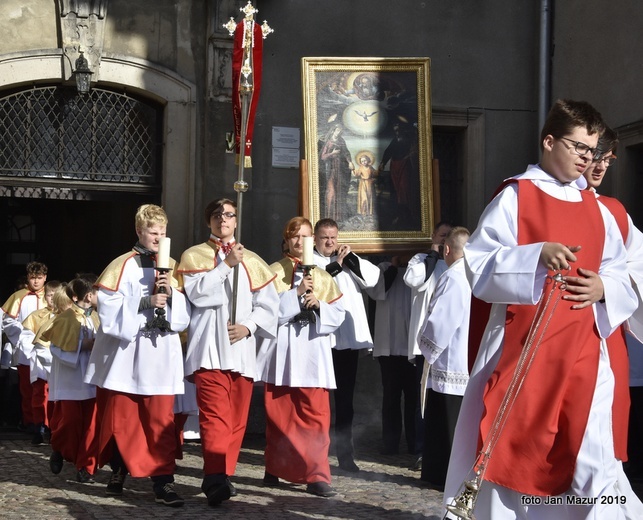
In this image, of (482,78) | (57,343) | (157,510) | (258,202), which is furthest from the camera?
(482,78)

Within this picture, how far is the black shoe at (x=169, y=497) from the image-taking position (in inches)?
286

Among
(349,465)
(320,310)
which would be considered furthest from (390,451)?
(320,310)

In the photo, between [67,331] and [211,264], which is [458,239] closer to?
[211,264]

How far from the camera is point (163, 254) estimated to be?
7.24 m

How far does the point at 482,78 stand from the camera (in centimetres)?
1259

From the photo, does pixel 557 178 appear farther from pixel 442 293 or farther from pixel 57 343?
pixel 57 343

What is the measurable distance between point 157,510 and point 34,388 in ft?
15.6

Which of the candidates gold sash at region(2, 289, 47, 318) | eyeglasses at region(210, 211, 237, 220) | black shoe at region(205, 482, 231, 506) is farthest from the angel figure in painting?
gold sash at region(2, 289, 47, 318)

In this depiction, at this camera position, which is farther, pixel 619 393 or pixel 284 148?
pixel 284 148

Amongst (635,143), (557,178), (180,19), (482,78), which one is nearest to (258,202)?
(180,19)

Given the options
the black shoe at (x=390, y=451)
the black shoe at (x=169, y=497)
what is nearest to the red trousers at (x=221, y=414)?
the black shoe at (x=169, y=497)

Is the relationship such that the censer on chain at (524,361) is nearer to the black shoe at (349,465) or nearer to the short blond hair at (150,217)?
the short blond hair at (150,217)

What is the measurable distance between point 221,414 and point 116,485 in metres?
0.89

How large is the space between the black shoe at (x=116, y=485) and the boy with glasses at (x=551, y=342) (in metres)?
3.57
